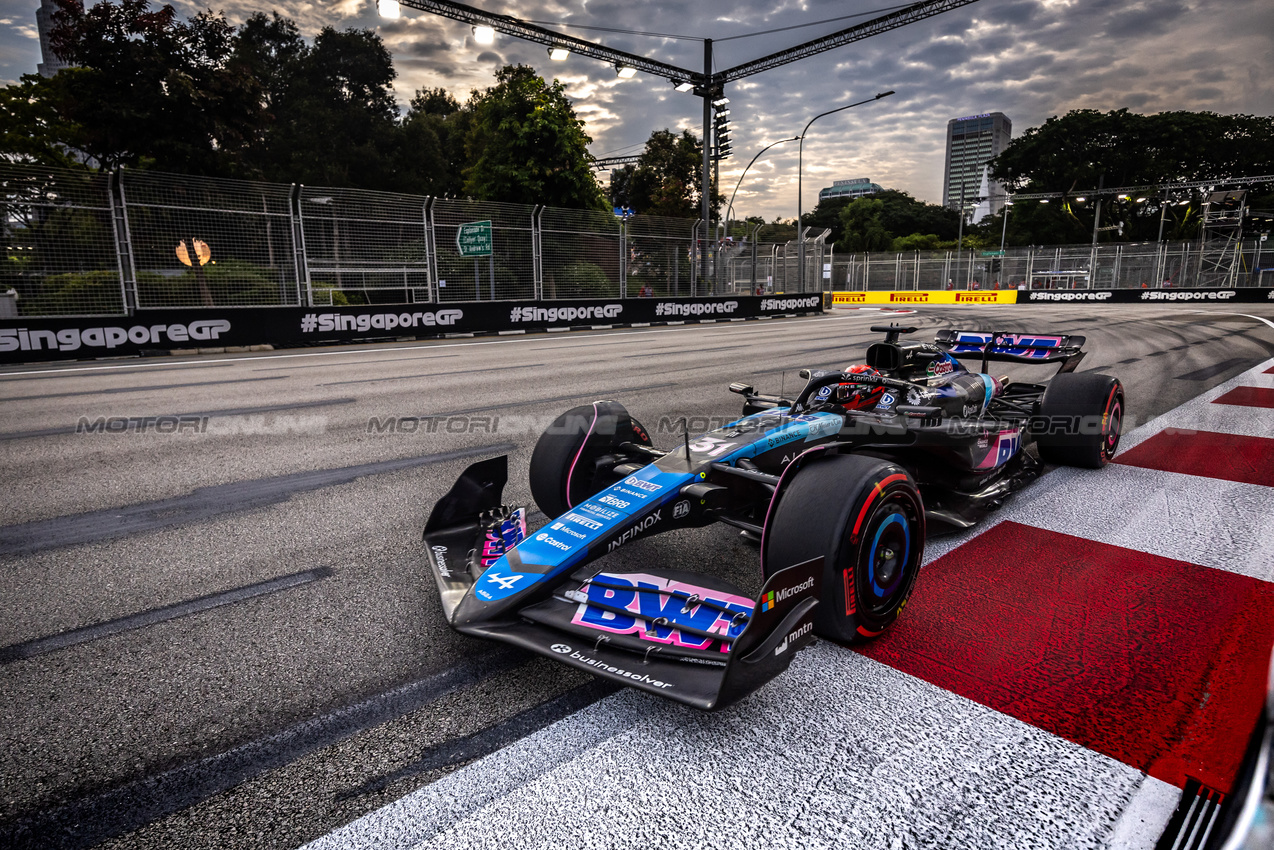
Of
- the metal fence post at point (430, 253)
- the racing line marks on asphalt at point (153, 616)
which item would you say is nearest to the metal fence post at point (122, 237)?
the metal fence post at point (430, 253)

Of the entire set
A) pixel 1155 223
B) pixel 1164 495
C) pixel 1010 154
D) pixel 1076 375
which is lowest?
pixel 1164 495

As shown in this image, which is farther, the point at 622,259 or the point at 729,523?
the point at 622,259

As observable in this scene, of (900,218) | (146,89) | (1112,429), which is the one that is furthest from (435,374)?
(900,218)

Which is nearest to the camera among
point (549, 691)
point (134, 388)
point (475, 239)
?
point (549, 691)

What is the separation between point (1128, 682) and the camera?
2.15 meters

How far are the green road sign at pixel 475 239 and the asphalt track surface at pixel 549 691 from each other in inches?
496

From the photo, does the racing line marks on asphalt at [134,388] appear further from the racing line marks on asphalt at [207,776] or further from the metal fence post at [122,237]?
the racing line marks on asphalt at [207,776]

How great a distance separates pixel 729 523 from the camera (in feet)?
8.98

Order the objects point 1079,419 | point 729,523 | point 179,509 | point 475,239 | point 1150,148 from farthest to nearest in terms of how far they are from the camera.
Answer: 1. point 1150,148
2. point 475,239
3. point 1079,419
4. point 179,509
5. point 729,523

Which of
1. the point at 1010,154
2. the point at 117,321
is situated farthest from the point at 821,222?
the point at 117,321

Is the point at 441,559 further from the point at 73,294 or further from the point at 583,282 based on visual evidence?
the point at 583,282

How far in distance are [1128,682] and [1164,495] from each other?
247 centimetres

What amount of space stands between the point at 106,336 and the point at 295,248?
12.5ft

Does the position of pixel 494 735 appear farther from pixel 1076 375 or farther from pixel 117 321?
pixel 117 321
